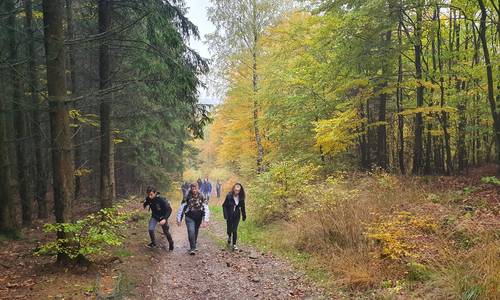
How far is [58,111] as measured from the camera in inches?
252

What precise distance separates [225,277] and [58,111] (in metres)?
4.42

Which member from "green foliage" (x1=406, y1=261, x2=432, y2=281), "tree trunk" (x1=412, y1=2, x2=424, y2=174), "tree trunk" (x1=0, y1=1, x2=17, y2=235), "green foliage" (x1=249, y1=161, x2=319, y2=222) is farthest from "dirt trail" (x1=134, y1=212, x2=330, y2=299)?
"tree trunk" (x1=412, y1=2, x2=424, y2=174)

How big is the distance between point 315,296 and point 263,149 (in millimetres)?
17370

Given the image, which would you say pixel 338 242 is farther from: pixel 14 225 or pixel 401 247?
pixel 14 225

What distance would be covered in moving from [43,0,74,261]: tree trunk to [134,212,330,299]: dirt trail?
2.08m

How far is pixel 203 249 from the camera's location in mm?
10102

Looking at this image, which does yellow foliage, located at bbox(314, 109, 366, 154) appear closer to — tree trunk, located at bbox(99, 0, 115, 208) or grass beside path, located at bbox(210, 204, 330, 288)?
grass beside path, located at bbox(210, 204, 330, 288)

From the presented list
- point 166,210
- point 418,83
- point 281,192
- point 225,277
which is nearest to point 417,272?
point 225,277

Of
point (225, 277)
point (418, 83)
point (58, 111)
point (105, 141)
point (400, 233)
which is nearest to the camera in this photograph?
point (58, 111)

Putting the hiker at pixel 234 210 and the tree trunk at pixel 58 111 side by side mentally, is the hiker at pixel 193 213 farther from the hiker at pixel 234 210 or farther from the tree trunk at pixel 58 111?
the tree trunk at pixel 58 111

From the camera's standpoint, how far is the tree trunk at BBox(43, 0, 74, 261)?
638 centimetres

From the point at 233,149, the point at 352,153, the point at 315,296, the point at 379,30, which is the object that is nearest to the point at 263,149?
the point at 233,149

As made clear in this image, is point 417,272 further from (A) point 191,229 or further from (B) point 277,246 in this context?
(A) point 191,229

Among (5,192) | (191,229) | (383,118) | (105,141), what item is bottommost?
(191,229)
